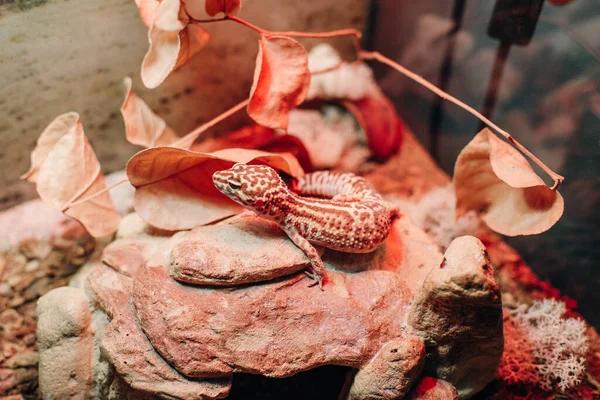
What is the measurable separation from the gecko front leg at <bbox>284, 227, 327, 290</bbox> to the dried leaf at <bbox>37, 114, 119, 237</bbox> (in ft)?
3.68

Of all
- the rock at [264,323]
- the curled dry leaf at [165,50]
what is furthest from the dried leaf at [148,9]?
the rock at [264,323]

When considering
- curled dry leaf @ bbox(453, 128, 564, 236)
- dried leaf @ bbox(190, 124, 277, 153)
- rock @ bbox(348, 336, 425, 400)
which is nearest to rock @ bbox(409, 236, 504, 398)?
rock @ bbox(348, 336, 425, 400)

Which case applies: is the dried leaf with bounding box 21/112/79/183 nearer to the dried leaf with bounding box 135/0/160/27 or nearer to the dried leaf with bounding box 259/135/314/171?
the dried leaf with bounding box 135/0/160/27

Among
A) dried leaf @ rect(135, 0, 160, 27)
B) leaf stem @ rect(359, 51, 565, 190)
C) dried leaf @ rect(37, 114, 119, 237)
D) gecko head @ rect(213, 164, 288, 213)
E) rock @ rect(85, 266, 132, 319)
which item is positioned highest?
dried leaf @ rect(135, 0, 160, 27)

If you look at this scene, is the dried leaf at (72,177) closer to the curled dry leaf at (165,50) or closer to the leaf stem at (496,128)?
the curled dry leaf at (165,50)

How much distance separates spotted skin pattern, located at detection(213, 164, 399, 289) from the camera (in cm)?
218

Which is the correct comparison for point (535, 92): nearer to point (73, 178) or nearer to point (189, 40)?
point (189, 40)

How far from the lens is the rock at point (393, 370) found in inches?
81.6

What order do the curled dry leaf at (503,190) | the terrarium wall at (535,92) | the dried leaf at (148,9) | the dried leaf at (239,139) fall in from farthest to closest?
the dried leaf at (239,139)
the terrarium wall at (535,92)
the dried leaf at (148,9)
the curled dry leaf at (503,190)

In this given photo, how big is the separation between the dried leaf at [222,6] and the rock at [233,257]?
1.09m

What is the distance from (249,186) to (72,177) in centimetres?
103

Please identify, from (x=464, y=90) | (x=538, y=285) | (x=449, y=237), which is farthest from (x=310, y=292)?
(x=464, y=90)

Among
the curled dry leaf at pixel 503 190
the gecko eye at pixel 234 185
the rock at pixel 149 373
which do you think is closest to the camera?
the rock at pixel 149 373

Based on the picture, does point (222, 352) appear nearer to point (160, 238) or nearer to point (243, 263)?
point (243, 263)
